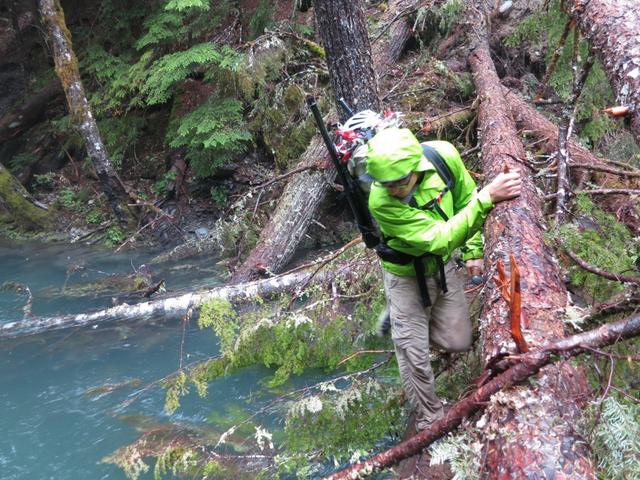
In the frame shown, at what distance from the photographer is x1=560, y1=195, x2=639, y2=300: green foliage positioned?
3191 millimetres

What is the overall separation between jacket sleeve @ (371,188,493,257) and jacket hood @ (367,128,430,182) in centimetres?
22

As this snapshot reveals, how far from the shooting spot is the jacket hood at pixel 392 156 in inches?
106

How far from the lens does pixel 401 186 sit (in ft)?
9.27

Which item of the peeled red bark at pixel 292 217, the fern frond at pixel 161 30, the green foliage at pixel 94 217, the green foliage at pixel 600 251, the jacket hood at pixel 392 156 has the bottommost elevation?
the green foliage at pixel 94 217

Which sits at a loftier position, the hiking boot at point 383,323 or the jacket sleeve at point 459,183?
the jacket sleeve at point 459,183

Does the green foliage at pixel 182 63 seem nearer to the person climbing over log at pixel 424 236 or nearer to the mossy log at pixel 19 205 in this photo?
the mossy log at pixel 19 205

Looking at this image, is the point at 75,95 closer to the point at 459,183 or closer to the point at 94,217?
the point at 94,217

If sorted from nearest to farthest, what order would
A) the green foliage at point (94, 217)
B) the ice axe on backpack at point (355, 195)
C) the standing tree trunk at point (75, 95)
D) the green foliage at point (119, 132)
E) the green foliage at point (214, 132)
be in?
the ice axe on backpack at point (355, 195) → the green foliage at point (214, 132) → the standing tree trunk at point (75, 95) → the green foliage at point (119, 132) → the green foliage at point (94, 217)

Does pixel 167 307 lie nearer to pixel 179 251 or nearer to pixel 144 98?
pixel 179 251

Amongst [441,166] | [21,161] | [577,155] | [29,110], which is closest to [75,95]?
[29,110]

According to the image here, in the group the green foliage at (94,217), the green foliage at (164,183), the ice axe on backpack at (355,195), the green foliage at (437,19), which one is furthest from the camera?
the green foliage at (94,217)

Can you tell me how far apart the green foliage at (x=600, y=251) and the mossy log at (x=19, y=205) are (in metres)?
12.4

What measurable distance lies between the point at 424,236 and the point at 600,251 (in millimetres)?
1287

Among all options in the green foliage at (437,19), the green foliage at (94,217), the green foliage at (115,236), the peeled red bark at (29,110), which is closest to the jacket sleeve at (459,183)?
the green foliage at (437,19)
